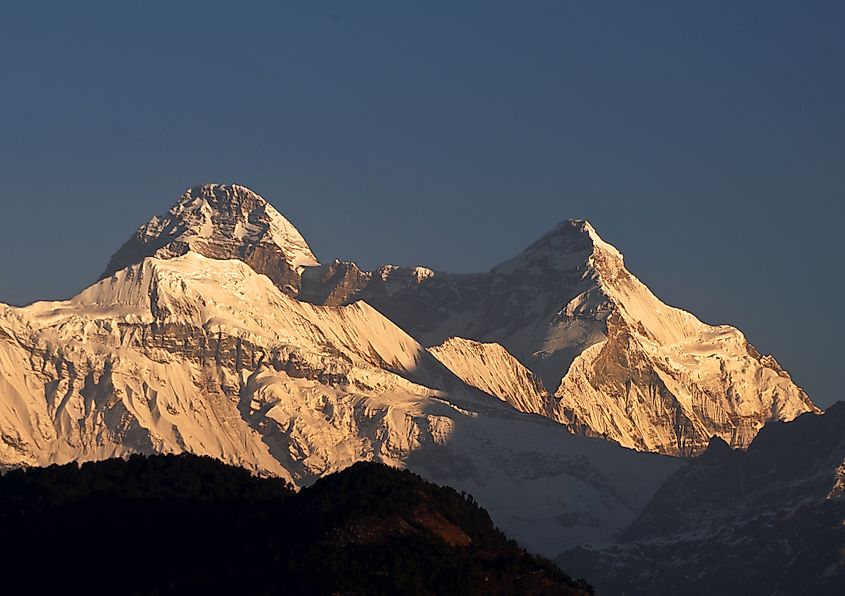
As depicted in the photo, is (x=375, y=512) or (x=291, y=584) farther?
(x=375, y=512)

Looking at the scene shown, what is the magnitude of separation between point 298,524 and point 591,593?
20.7 meters

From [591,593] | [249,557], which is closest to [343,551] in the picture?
[249,557]

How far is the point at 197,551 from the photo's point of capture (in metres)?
196

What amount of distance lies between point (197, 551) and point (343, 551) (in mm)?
11534

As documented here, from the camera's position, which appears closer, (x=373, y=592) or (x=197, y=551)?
(x=373, y=592)

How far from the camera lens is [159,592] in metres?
187

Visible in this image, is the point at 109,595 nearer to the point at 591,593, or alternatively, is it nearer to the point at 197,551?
the point at 197,551

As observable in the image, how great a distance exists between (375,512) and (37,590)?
77.4ft

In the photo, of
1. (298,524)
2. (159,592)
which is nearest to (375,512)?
(298,524)

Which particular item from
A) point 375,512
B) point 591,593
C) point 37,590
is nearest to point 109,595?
point 37,590

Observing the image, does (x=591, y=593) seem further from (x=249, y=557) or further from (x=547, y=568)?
(x=249, y=557)

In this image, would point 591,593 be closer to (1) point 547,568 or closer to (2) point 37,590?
(1) point 547,568

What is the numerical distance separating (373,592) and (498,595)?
9802 mm

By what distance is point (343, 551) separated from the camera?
191 m
